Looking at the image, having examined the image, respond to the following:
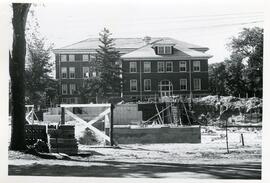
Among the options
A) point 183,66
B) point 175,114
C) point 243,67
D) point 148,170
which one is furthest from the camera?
point 175,114

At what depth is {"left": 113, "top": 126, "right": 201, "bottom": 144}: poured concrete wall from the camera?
10711mm

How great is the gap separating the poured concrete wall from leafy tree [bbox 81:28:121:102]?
992 millimetres

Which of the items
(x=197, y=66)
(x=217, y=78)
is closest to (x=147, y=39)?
(x=197, y=66)

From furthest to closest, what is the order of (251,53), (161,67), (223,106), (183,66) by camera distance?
1. (183,66)
2. (161,67)
3. (223,106)
4. (251,53)

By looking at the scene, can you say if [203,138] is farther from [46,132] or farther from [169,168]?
[46,132]

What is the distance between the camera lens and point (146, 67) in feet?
35.4

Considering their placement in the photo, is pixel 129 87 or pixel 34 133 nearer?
pixel 34 133

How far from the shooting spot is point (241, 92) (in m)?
9.77

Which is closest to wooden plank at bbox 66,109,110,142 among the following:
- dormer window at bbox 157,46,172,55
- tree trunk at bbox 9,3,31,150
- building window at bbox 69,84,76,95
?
building window at bbox 69,84,76,95

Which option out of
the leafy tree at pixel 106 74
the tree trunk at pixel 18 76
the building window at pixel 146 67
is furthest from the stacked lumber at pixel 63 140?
the building window at pixel 146 67

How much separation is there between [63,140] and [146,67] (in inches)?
95.2

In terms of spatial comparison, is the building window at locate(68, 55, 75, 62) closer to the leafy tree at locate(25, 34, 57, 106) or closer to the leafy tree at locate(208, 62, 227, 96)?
the leafy tree at locate(25, 34, 57, 106)

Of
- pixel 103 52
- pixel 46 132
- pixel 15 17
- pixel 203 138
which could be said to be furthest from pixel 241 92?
pixel 15 17

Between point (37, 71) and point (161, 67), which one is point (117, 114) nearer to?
point (161, 67)
